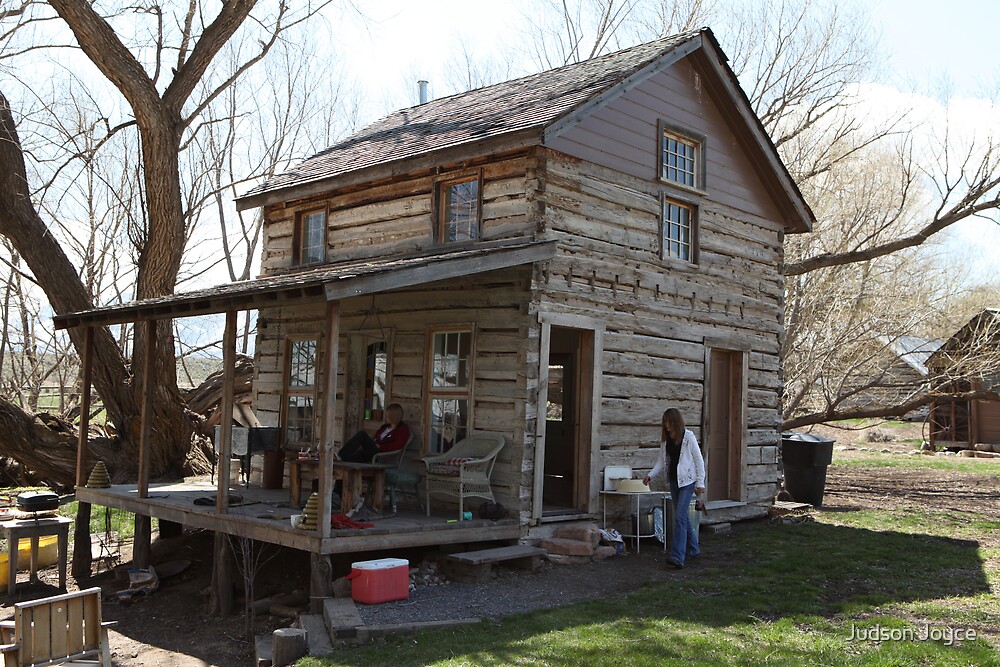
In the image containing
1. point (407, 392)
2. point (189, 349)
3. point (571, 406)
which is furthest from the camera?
point (189, 349)

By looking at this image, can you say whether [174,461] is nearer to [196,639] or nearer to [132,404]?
[132,404]

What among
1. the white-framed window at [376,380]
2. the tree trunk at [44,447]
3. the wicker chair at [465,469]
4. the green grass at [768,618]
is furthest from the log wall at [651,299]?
the tree trunk at [44,447]

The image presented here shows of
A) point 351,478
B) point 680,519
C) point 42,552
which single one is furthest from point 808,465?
point 42,552

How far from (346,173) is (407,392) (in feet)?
10.9

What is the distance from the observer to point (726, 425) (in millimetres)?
13555

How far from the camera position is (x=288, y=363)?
13.4m

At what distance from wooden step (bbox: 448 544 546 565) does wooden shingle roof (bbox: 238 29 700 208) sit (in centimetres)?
471

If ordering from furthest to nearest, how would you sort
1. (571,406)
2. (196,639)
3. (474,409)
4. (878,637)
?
(571,406), (474,409), (196,639), (878,637)

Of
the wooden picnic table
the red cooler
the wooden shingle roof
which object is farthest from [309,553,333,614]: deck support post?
the wooden shingle roof

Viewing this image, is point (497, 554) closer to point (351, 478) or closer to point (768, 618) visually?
point (351, 478)

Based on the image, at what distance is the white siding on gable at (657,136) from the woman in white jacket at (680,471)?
11.7ft

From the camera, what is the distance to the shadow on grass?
6.34 metres

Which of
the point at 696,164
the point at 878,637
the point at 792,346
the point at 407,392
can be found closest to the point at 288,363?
the point at 407,392

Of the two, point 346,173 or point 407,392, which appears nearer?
point 407,392
